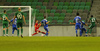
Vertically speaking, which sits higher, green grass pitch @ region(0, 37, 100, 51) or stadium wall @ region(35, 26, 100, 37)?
green grass pitch @ region(0, 37, 100, 51)

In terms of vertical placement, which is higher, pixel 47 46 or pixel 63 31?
pixel 47 46

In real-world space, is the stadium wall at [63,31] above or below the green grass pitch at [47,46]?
below

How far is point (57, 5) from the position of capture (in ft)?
74.4

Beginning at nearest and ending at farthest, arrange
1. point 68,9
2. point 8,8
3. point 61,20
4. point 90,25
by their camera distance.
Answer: point 8,8 < point 90,25 < point 61,20 < point 68,9

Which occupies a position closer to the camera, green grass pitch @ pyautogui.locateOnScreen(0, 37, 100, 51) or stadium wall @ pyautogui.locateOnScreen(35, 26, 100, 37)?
green grass pitch @ pyautogui.locateOnScreen(0, 37, 100, 51)

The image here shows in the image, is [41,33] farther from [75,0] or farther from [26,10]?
[75,0]

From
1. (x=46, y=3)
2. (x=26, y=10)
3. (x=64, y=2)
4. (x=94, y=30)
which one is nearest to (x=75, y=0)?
(x=64, y=2)

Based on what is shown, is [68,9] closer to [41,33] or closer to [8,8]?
[41,33]

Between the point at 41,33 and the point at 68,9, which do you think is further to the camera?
the point at 68,9

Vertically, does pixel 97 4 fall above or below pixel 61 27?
above

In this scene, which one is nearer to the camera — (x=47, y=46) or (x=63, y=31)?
(x=47, y=46)

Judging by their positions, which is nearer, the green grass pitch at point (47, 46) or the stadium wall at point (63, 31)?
the green grass pitch at point (47, 46)

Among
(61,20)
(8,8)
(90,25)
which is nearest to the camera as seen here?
(8,8)

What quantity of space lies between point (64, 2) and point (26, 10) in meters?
5.62
